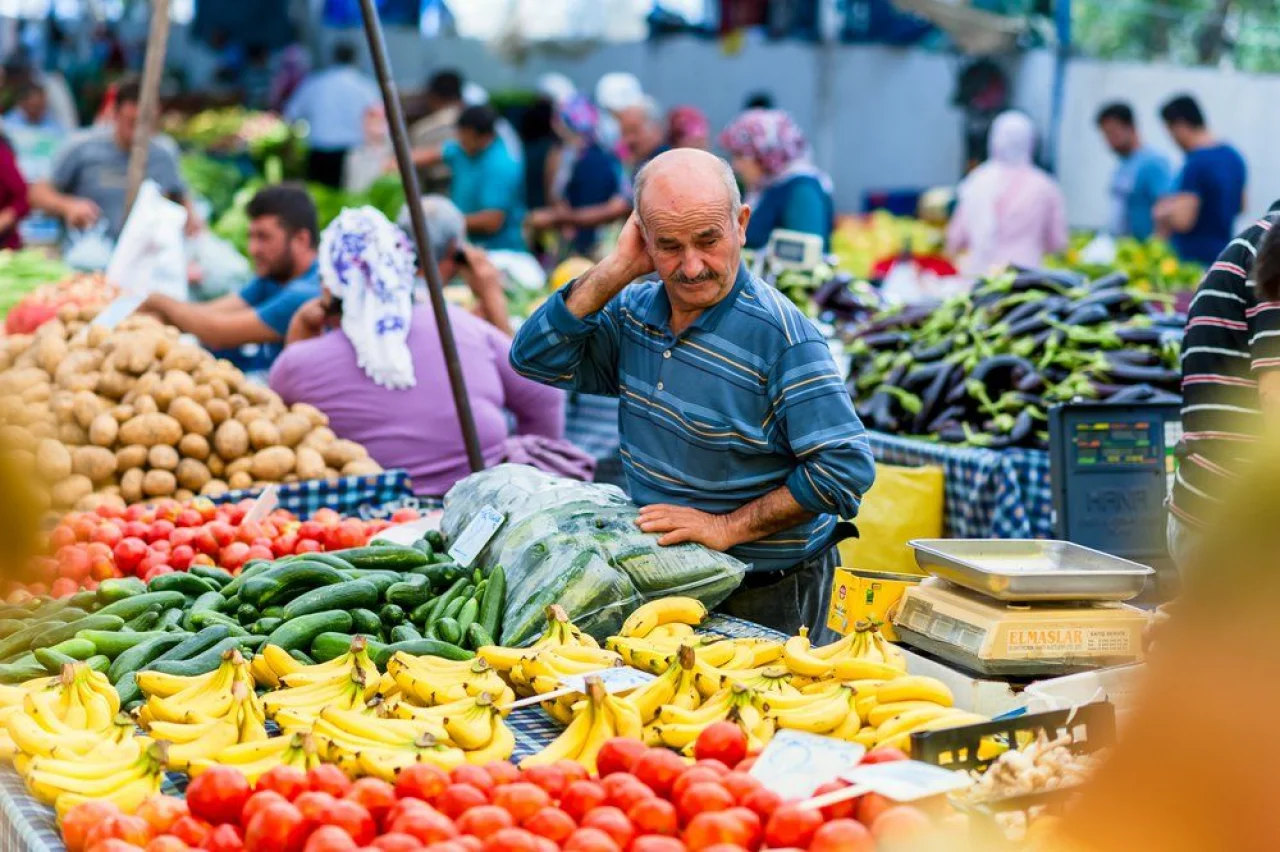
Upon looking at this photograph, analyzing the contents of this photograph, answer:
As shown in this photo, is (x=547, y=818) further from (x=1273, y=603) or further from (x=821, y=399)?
(x=821, y=399)

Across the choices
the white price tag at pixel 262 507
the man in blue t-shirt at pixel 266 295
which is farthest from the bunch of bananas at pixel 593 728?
the man in blue t-shirt at pixel 266 295

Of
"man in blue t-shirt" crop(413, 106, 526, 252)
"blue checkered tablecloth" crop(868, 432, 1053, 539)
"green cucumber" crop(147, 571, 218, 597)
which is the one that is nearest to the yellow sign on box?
"green cucumber" crop(147, 571, 218, 597)

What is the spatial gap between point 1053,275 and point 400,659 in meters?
4.81

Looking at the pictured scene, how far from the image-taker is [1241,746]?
138cm

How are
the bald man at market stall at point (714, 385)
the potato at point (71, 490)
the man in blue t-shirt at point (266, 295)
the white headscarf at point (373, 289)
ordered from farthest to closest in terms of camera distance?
1. the man in blue t-shirt at point (266, 295)
2. the white headscarf at point (373, 289)
3. the potato at point (71, 490)
4. the bald man at market stall at point (714, 385)

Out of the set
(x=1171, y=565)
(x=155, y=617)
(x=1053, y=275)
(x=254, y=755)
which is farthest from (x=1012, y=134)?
(x=254, y=755)

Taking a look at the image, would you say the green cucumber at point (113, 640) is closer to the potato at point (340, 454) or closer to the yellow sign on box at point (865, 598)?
the yellow sign on box at point (865, 598)

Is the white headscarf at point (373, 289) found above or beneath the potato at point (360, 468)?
above

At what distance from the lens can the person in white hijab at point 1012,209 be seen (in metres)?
10.6

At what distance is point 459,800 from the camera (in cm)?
238

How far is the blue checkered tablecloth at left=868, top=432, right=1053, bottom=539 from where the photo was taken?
18.5 feet

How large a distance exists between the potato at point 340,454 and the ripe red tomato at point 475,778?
301 cm

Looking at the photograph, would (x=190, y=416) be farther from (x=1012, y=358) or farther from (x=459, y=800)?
(x=1012, y=358)

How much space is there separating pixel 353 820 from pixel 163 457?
3.14 m
